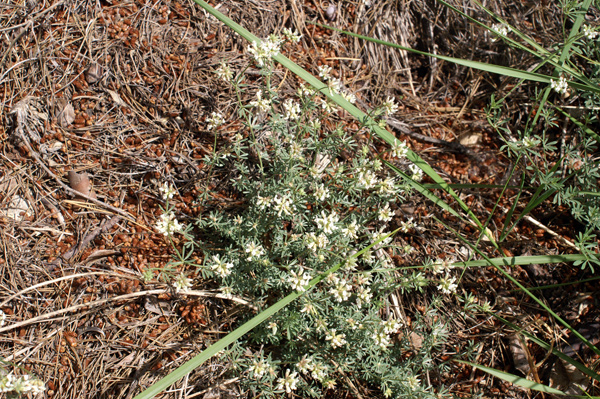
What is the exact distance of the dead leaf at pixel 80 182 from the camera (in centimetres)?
353

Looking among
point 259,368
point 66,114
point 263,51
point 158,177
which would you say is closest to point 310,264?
point 259,368

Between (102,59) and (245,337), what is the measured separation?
270 cm

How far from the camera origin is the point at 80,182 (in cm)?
355

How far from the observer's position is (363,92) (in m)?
4.25

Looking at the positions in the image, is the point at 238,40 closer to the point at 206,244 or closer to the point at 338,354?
the point at 206,244

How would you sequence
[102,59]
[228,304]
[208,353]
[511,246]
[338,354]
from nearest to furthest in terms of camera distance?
[208,353] → [338,354] → [228,304] → [102,59] → [511,246]

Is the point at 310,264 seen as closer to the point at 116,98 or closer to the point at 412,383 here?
the point at 412,383

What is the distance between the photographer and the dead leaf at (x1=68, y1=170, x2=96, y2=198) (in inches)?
139

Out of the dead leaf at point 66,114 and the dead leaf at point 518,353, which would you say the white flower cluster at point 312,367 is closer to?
the dead leaf at point 518,353

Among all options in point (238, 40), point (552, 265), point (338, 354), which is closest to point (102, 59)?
point (238, 40)

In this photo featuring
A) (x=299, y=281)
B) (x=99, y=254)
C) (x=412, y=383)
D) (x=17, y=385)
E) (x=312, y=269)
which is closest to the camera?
(x=17, y=385)

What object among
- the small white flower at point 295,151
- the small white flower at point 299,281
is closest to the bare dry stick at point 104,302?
the small white flower at point 299,281

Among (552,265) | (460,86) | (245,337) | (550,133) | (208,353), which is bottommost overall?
(245,337)

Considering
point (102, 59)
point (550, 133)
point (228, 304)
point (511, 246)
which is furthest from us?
point (550, 133)
